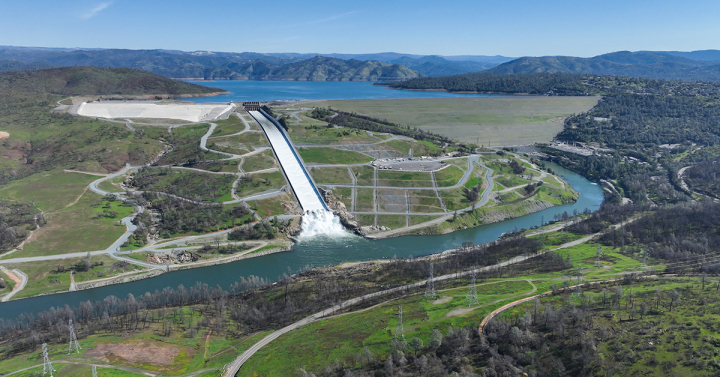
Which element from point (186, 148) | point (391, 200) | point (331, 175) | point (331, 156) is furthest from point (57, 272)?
point (331, 156)

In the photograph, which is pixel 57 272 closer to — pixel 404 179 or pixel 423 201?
pixel 423 201

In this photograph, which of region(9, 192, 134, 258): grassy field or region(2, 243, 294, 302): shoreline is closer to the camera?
region(2, 243, 294, 302): shoreline

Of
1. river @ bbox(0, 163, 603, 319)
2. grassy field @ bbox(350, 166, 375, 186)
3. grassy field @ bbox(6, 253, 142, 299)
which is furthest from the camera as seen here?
grassy field @ bbox(350, 166, 375, 186)

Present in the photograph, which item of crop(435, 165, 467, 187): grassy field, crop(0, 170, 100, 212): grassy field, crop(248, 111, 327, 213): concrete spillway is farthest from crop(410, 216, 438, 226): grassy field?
crop(0, 170, 100, 212): grassy field

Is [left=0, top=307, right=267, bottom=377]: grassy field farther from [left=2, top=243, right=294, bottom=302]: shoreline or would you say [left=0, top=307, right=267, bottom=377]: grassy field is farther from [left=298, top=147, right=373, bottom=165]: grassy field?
[left=298, top=147, right=373, bottom=165]: grassy field

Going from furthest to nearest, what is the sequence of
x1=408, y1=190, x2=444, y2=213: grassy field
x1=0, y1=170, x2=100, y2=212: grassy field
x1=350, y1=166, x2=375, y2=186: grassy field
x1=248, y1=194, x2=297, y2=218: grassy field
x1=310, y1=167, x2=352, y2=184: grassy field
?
x1=310, y1=167, x2=352, y2=184: grassy field → x1=350, y1=166, x2=375, y2=186: grassy field → x1=408, y1=190, x2=444, y2=213: grassy field → x1=0, y1=170, x2=100, y2=212: grassy field → x1=248, y1=194, x2=297, y2=218: grassy field

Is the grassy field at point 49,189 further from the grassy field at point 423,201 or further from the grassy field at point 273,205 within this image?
the grassy field at point 423,201

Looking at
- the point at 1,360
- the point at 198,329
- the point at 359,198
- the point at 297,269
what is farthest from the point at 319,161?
the point at 1,360

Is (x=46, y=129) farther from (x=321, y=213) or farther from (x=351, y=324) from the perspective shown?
(x=351, y=324)
